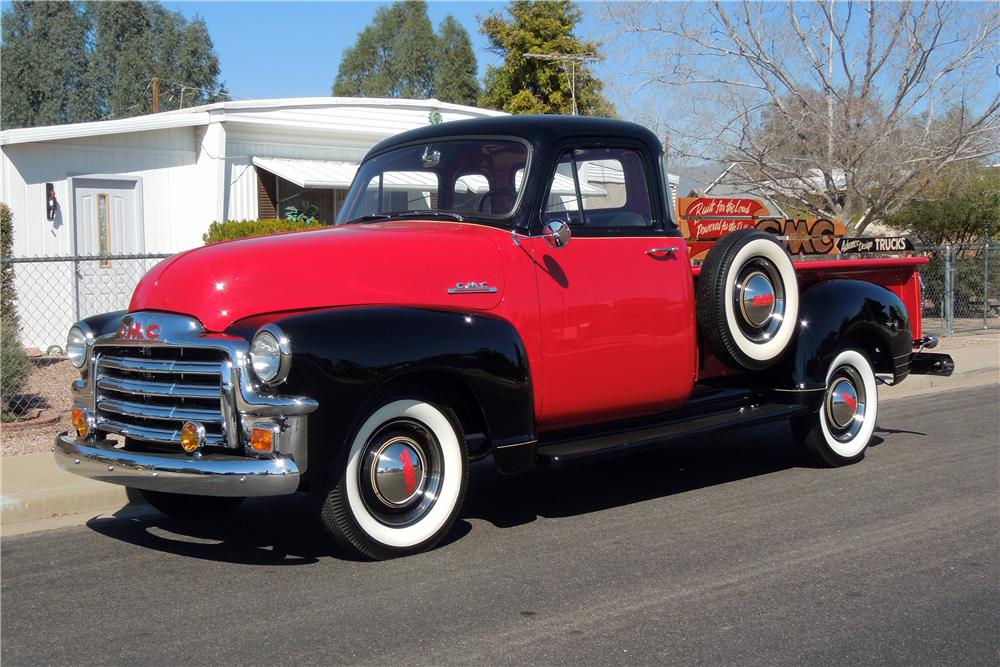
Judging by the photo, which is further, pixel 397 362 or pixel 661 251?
pixel 661 251

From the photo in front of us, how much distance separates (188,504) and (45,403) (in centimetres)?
420

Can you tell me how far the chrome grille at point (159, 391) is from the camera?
15.6 ft

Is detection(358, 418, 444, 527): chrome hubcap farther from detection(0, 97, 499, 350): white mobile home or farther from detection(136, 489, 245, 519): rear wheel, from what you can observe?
detection(0, 97, 499, 350): white mobile home

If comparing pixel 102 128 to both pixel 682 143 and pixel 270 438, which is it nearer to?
pixel 682 143

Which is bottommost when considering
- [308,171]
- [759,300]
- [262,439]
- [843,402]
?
[843,402]

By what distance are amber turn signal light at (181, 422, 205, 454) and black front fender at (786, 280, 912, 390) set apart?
3.98 metres

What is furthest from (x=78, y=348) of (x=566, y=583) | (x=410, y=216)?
(x=566, y=583)

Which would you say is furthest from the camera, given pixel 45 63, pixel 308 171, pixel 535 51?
pixel 45 63

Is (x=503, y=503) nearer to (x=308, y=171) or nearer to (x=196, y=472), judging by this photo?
(x=196, y=472)

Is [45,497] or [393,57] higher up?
[393,57]

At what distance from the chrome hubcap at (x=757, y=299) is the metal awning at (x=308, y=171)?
29.3 ft

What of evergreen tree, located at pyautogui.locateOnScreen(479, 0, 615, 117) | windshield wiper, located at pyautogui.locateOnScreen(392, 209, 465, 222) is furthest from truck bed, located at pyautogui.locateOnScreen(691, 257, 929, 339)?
evergreen tree, located at pyautogui.locateOnScreen(479, 0, 615, 117)

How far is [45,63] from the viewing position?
47250mm

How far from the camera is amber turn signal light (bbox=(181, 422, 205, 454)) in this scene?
4.74 meters
